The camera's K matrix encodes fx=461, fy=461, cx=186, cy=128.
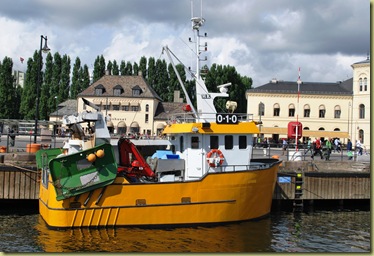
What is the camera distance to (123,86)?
7738 centimetres

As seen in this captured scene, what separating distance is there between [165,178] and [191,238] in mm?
2995

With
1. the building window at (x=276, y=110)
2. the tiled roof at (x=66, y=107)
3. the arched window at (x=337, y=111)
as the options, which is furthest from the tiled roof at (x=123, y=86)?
the arched window at (x=337, y=111)

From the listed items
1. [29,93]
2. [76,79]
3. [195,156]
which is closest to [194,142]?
[195,156]

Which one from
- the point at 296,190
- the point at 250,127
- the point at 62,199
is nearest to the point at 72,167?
the point at 62,199

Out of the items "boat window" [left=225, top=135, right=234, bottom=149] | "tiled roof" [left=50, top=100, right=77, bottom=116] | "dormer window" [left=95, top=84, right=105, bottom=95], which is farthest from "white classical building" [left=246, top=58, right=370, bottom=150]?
"boat window" [left=225, top=135, right=234, bottom=149]

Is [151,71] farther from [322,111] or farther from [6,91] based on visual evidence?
[322,111]

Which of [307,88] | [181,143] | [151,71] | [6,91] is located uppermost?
[151,71]

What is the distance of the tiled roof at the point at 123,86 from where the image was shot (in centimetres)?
7612

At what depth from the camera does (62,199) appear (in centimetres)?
1625

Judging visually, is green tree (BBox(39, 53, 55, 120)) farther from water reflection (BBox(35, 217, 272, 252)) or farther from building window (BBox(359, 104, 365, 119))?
water reflection (BBox(35, 217, 272, 252))

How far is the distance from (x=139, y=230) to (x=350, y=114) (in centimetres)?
5974

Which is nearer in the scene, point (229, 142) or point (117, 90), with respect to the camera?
point (229, 142)

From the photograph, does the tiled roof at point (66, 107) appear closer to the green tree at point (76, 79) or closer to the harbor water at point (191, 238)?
the green tree at point (76, 79)

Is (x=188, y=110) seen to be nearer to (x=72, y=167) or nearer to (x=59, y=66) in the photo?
(x=72, y=167)
